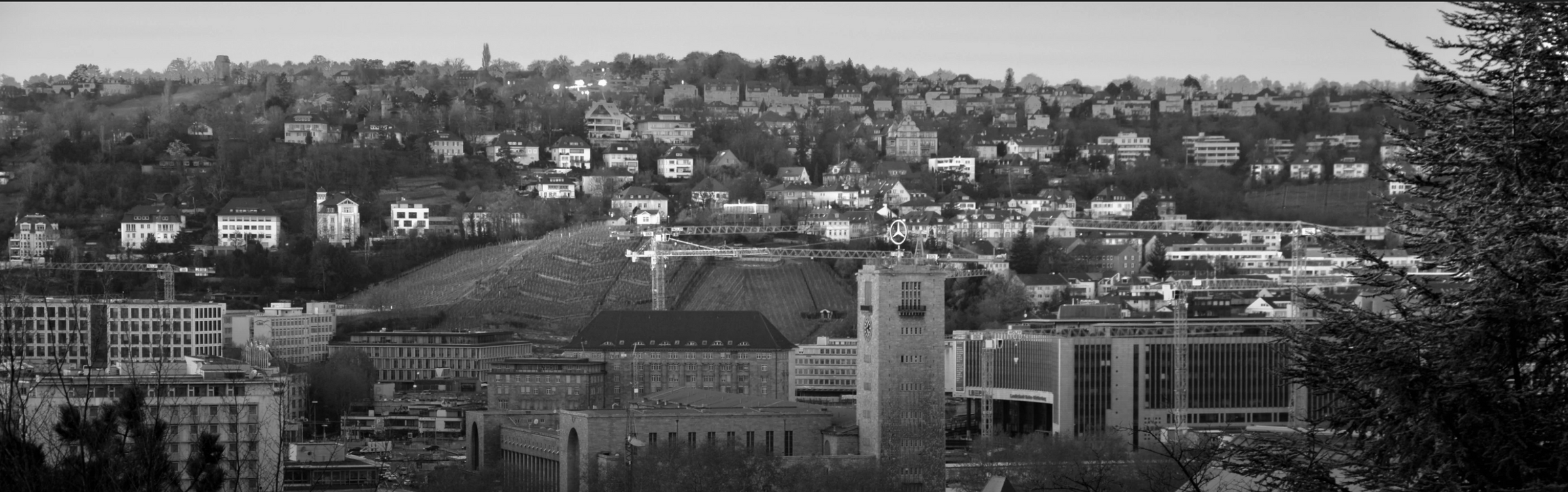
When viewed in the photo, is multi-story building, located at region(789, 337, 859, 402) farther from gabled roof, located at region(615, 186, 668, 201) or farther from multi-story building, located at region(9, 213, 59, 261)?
gabled roof, located at region(615, 186, 668, 201)

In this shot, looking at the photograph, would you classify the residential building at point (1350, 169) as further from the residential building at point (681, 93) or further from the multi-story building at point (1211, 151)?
the residential building at point (681, 93)

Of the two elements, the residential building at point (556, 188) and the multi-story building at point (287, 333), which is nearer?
the multi-story building at point (287, 333)

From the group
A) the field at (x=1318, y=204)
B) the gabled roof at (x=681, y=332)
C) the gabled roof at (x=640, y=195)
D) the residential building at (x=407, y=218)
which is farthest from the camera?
the field at (x=1318, y=204)

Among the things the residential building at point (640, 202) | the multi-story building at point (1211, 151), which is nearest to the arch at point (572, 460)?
the residential building at point (640, 202)

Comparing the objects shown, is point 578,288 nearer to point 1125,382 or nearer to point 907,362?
point 1125,382

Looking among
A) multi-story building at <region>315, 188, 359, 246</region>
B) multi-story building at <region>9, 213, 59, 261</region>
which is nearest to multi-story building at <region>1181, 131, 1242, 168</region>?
multi-story building at <region>315, 188, 359, 246</region>

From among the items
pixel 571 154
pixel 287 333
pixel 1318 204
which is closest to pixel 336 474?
pixel 287 333

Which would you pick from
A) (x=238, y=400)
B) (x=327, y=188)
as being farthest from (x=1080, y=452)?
(x=327, y=188)
